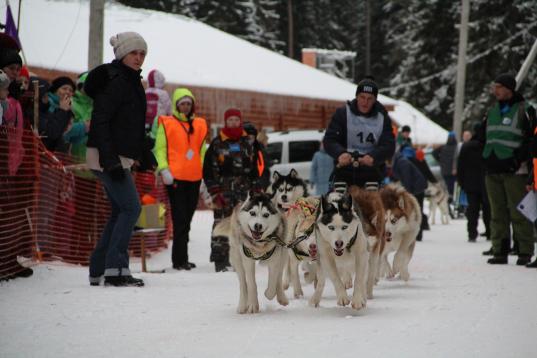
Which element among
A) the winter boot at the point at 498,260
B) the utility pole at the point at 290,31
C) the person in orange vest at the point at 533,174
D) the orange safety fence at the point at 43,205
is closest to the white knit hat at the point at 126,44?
the orange safety fence at the point at 43,205

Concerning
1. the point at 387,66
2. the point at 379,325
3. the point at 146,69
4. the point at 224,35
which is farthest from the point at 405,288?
the point at 387,66

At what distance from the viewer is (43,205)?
8.20 metres

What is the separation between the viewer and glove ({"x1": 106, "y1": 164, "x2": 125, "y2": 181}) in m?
6.63

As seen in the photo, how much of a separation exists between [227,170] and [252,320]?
3645 millimetres

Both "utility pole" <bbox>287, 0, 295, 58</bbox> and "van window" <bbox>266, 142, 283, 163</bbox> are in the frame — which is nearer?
"van window" <bbox>266, 142, 283, 163</bbox>

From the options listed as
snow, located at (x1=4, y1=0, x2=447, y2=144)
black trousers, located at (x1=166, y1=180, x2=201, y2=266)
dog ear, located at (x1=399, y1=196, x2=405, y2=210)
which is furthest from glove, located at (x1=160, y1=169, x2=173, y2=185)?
snow, located at (x1=4, y1=0, x2=447, y2=144)

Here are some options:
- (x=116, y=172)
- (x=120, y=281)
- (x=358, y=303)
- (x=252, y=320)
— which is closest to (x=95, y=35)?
(x=116, y=172)

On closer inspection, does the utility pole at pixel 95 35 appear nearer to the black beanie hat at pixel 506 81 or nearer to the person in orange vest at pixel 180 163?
the person in orange vest at pixel 180 163

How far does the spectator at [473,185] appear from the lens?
13.5 metres

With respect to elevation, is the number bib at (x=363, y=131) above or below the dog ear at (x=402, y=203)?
above

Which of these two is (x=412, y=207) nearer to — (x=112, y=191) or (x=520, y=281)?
(x=520, y=281)

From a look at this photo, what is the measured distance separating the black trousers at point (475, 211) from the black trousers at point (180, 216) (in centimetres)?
606

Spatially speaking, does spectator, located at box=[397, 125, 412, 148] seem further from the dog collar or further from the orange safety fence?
the dog collar

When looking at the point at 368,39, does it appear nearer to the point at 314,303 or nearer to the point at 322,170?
the point at 322,170
